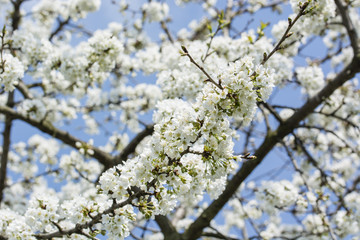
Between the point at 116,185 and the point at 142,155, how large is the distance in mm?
357

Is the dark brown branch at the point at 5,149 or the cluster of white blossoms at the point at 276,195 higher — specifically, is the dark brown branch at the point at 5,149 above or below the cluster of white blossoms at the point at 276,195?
below

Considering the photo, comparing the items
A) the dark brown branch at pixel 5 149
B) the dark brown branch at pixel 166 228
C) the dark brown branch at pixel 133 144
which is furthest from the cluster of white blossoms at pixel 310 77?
the dark brown branch at pixel 5 149

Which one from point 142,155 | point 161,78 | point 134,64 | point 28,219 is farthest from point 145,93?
point 142,155

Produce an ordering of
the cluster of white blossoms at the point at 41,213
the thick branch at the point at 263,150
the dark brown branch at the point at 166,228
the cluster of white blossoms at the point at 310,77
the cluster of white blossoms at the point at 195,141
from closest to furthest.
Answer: the cluster of white blossoms at the point at 195,141, the cluster of white blossoms at the point at 41,213, the thick branch at the point at 263,150, the dark brown branch at the point at 166,228, the cluster of white blossoms at the point at 310,77

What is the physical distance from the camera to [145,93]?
7.00 meters

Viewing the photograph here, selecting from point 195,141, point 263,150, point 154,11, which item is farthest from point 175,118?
point 154,11

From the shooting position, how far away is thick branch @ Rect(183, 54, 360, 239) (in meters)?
4.77

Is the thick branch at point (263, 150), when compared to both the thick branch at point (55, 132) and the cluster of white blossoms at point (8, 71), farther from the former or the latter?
the cluster of white blossoms at point (8, 71)

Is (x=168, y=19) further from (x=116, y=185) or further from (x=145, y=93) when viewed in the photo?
(x=116, y=185)

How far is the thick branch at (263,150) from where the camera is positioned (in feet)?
15.6

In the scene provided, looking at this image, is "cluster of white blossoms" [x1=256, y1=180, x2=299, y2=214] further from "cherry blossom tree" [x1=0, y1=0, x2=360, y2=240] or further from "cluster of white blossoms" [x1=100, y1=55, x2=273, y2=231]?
"cluster of white blossoms" [x1=100, y1=55, x2=273, y2=231]

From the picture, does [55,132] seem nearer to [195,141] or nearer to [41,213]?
[41,213]

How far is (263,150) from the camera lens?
4992 mm

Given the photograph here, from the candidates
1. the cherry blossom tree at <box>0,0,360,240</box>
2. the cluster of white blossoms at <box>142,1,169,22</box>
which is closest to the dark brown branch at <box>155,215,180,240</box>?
the cherry blossom tree at <box>0,0,360,240</box>
